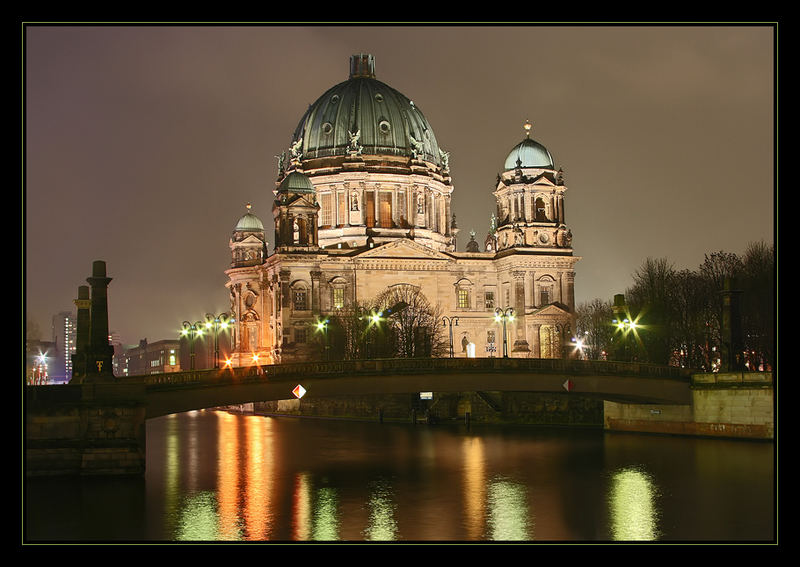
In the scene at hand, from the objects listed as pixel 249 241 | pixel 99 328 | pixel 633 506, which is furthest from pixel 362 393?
pixel 249 241

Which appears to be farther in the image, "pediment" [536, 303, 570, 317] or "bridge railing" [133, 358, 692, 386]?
"pediment" [536, 303, 570, 317]

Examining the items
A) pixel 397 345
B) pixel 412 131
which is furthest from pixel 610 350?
pixel 412 131

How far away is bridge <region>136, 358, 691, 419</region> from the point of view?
57.5 m

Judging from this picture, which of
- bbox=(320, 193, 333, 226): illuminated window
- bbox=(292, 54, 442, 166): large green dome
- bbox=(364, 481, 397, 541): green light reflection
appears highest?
bbox=(292, 54, 442, 166): large green dome

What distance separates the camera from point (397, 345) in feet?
342

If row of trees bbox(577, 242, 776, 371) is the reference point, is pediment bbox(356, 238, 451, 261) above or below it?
above

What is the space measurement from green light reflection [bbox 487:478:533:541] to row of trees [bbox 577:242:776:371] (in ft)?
105

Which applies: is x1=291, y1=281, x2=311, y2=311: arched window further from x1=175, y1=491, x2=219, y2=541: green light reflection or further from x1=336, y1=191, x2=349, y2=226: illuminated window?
x1=175, y1=491, x2=219, y2=541: green light reflection

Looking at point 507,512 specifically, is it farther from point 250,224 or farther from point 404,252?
point 250,224

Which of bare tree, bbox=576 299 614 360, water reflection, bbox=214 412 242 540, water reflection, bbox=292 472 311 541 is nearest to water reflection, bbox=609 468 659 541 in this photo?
water reflection, bbox=292 472 311 541

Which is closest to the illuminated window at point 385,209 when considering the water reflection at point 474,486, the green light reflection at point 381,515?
the water reflection at point 474,486

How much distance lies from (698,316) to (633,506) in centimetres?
4420
